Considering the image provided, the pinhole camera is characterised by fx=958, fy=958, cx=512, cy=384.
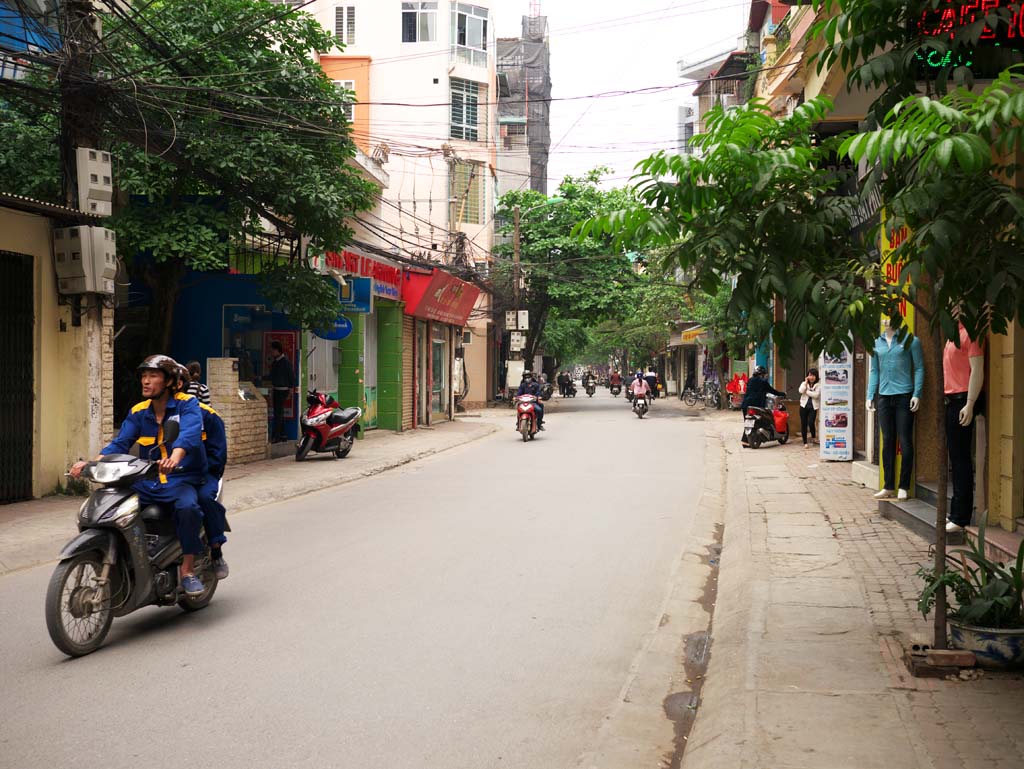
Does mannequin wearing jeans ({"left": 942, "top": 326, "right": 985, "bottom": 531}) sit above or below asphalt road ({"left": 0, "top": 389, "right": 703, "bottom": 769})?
above

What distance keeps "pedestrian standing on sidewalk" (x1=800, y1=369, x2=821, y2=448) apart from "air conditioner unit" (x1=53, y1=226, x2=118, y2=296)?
1301cm

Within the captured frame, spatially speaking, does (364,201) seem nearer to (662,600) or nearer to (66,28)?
(66,28)

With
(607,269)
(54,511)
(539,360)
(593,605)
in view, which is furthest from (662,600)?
(539,360)

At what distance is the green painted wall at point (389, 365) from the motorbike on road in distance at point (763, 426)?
8.80 meters

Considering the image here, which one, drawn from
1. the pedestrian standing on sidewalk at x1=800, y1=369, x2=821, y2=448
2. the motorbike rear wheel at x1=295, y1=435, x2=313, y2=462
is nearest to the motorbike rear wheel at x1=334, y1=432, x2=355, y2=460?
the motorbike rear wheel at x1=295, y1=435, x2=313, y2=462

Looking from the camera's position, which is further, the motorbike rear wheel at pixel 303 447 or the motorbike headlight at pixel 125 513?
the motorbike rear wheel at pixel 303 447

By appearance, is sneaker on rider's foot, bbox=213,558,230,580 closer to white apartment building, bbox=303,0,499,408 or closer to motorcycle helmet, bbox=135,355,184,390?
motorcycle helmet, bbox=135,355,184,390

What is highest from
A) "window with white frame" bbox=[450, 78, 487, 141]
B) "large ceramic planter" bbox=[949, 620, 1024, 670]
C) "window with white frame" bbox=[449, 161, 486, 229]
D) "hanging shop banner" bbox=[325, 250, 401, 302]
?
"window with white frame" bbox=[450, 78, 487, 141]

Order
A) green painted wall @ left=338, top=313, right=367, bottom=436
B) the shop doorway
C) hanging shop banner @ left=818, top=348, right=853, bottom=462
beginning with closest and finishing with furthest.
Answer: hanging shop banner @ left=818, top=348, right=853, bottom=462 < green painted wall @ left=338, top=313, right=367, bottom=436 < the shop doorway

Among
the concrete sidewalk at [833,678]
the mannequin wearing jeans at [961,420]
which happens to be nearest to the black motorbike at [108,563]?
the concrete sidewalk at [833,678]

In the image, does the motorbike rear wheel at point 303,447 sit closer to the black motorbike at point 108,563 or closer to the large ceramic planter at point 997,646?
the black motorbike at point 108,563

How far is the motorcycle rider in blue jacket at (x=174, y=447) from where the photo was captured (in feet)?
19.3

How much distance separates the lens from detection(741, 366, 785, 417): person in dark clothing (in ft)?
64.1

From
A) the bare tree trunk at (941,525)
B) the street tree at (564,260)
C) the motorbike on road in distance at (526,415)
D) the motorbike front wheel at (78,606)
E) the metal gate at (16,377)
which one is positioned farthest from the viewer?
the street tree at (564,260)
